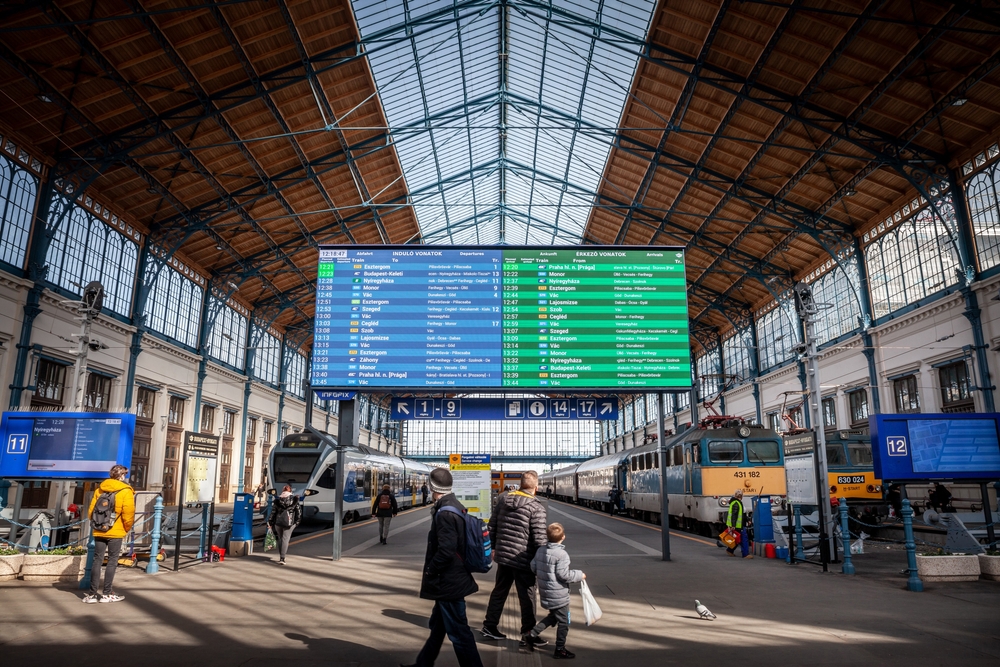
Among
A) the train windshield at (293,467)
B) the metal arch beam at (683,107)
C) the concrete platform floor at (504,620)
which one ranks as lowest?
the concrete platform floor at (504,620)

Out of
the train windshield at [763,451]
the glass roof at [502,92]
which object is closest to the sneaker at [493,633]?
the train windshield at [763,451]

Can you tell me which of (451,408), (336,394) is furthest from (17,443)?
(451,408)

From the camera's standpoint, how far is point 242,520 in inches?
637

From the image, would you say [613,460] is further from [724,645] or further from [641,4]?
[724,645]

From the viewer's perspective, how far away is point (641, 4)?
22172 mm

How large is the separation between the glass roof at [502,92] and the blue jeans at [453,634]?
21.7 metres

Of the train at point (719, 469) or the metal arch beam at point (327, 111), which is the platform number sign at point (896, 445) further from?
the metal arch beam at point (327, 111)

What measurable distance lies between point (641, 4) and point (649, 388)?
15.3 metres

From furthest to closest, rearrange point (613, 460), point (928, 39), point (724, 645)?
point (613, 460)
point (928, 39)
point (724, 645)

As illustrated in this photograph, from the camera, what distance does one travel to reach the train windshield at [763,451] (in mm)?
21234

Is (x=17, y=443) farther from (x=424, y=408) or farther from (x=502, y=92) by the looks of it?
(x=502, y=92)

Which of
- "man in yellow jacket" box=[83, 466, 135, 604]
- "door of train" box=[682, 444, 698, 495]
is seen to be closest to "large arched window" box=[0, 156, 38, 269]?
"man in yellow jacket" box=[83, 466, 135, 604]

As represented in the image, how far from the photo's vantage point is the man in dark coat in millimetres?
5367

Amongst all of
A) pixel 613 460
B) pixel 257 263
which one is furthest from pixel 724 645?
pixel 257 263
